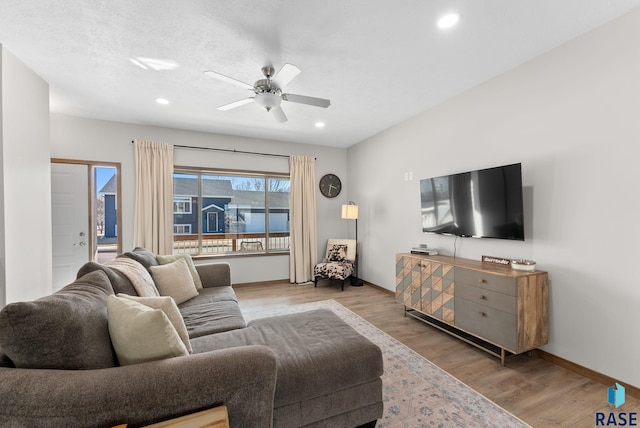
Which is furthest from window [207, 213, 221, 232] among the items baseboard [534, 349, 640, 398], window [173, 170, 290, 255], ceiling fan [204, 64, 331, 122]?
baseboard [534, 349, 640, 398]

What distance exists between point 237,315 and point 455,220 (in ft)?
8.18

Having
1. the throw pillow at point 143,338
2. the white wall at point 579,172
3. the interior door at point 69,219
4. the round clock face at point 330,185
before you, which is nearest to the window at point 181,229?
the interior door at point 69,219

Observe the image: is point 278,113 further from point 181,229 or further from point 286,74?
point 181,229

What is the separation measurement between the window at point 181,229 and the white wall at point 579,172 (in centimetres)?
428

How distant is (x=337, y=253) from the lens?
498 cm

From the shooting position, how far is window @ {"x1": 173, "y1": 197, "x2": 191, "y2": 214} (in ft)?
14.6

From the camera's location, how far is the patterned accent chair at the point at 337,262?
4.48m

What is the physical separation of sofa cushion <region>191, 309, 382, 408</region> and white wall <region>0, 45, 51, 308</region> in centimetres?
218

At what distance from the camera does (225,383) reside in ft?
3.44

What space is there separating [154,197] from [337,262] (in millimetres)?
3164

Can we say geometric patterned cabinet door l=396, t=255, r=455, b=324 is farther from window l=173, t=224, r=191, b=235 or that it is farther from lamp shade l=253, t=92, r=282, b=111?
window l=173, t=224, r=191, b=235

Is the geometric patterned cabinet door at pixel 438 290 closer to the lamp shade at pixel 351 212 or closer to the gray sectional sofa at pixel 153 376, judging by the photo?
the gray sectional sofa at pixel 153 376

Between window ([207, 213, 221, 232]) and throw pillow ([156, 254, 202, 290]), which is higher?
window ([207, 213, 221, 232])

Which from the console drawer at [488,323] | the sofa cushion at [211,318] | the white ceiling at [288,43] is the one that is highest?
the white ceiling at [288,43]
